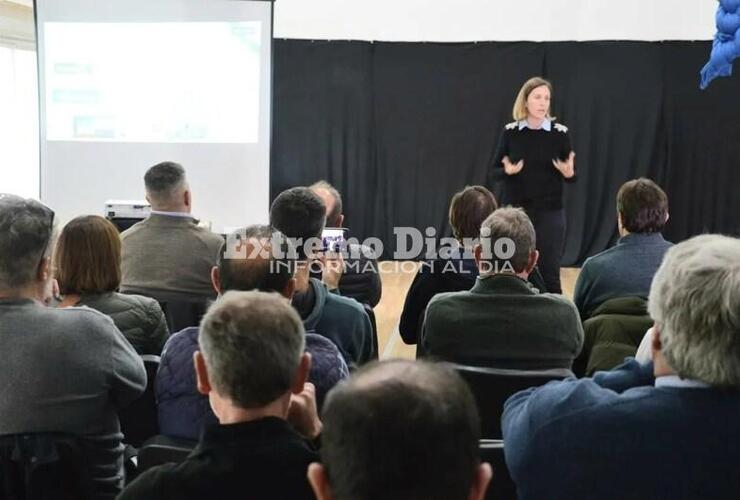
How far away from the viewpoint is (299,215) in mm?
2672

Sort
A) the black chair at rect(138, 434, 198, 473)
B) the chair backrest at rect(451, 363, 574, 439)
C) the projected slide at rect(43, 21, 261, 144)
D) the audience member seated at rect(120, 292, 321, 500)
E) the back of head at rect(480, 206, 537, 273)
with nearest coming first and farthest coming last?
the audience member seated at rect(120, 292, 321, 500) < the black chair at rect(138, 434, 198, 473) < the chair backrest at rect(451, 363, 574, 439) < the back of head at rect(480, 206, 537, 273) < the projected slide at rect(43, 21, 261, 144)

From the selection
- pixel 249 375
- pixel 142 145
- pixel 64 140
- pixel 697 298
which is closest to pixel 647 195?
pixel 697 298

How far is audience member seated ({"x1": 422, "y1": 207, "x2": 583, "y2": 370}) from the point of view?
2.27m

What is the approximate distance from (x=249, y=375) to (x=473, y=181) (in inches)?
271

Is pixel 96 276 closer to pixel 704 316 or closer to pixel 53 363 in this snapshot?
pixel 53 363

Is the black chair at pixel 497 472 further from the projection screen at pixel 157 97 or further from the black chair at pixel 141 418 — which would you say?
the projection screen at pixel 157 97

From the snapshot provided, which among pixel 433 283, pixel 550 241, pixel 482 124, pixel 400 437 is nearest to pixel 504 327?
pixel 433 283

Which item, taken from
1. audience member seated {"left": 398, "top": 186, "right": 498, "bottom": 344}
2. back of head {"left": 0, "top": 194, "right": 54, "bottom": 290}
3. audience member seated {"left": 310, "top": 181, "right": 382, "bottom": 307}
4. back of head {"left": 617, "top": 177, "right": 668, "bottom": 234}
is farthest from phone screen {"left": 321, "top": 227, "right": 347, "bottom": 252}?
back of head {"left": 0, "top": 194, "right": 54, "bottom": 290}

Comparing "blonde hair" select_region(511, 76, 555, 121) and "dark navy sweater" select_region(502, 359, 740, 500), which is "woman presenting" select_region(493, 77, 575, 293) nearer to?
"blonde hair" select_region(511, 76, 555, 121)

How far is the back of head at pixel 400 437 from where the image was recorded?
84cm

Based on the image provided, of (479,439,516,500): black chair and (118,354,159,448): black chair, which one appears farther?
(118,354,159,448): black chair

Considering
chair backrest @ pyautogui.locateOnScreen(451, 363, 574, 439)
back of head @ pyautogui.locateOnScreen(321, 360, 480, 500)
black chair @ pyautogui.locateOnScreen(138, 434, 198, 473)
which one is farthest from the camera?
chair backrest @ pyautogui.locateOnScreen(451, 363, 574, 439)

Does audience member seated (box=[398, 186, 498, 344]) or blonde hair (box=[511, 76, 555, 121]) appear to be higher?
blonde hair (box=[511, 76, 555, 121])

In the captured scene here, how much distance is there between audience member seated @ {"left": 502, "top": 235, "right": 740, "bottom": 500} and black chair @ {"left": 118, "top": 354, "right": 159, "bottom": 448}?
114 cm
